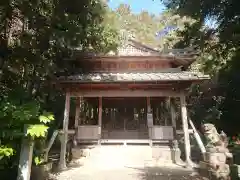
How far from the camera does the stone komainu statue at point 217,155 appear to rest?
25.2 feet

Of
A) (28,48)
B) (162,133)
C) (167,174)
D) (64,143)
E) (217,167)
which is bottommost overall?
(167,174)

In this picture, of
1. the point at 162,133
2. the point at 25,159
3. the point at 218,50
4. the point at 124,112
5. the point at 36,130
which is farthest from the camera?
the point at 124,112

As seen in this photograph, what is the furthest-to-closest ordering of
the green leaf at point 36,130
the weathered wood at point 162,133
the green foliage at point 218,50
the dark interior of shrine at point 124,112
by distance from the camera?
the dark interior of shrine at point 124,112
the weathered wood at point 162,133
the green foliage at point 218,50
the green leaf at point 36,130

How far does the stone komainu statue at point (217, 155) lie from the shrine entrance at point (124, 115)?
8265 millimetres

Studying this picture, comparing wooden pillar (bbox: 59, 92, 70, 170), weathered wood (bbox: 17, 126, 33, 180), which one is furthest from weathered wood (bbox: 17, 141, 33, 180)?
wooden pillar (bbox: 59, 92, 70, 170)

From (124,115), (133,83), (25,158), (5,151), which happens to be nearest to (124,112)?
(124,115)

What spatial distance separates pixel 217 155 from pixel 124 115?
1250 centimetres

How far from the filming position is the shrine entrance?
18.1 m

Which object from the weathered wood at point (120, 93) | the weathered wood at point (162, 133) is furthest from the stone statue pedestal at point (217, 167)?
the weathered wood at point (120, 93)

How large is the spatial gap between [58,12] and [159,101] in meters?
12.9

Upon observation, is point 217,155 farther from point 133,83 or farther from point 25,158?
point 25,158

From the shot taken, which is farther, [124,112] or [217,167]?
[124,112]

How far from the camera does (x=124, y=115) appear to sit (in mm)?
20031

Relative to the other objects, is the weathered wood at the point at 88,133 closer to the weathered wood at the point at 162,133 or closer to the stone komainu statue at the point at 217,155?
the weathered wood at the point at 162,133
